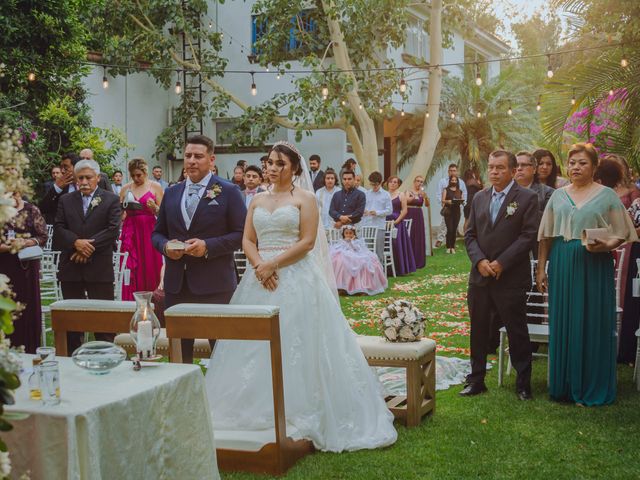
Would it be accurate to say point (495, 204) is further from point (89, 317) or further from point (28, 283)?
point (28, 283)

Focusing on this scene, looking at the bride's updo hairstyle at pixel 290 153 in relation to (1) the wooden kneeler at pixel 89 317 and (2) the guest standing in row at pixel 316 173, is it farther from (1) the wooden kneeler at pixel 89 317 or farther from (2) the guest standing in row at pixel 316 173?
(2) the guest standing in row at pixel 316 173

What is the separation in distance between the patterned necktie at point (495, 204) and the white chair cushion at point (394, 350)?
1.38 meters

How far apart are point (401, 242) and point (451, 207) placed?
5037 millimetres

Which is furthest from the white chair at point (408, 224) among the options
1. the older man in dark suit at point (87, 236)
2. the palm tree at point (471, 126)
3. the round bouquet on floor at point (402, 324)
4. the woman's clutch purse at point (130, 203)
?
the round bouquet on floor at point (402, 324)

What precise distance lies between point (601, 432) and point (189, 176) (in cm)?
360

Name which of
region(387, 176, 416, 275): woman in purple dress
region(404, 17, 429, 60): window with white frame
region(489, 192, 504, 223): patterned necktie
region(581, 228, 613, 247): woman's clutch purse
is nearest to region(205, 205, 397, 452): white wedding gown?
region(489, 192, 504, 223): patterned necktie

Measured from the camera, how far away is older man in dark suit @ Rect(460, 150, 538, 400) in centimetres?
673

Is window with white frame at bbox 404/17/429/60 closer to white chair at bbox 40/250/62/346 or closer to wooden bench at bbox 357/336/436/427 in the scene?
white chair at bbox 40/250/62/346

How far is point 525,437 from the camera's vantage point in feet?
19.0

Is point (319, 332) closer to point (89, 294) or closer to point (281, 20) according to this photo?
point (89, 294)

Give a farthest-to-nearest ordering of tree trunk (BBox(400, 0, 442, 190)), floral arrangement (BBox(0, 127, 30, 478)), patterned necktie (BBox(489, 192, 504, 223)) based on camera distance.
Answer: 1. tree trunk (BBox(400, 0, 442, 190))
2. patterned necktie (BBox(489, 192, 504, 223))
3. floral arrangement (BBox(0, 127, 30, 478))

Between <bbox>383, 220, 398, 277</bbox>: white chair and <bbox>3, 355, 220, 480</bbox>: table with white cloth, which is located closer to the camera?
<bbox>3, 355, 220, 480</bbox>: table with white cloth

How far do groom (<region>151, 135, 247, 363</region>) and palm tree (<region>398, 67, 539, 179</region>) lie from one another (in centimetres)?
1999

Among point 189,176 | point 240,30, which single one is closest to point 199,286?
point 189,176
